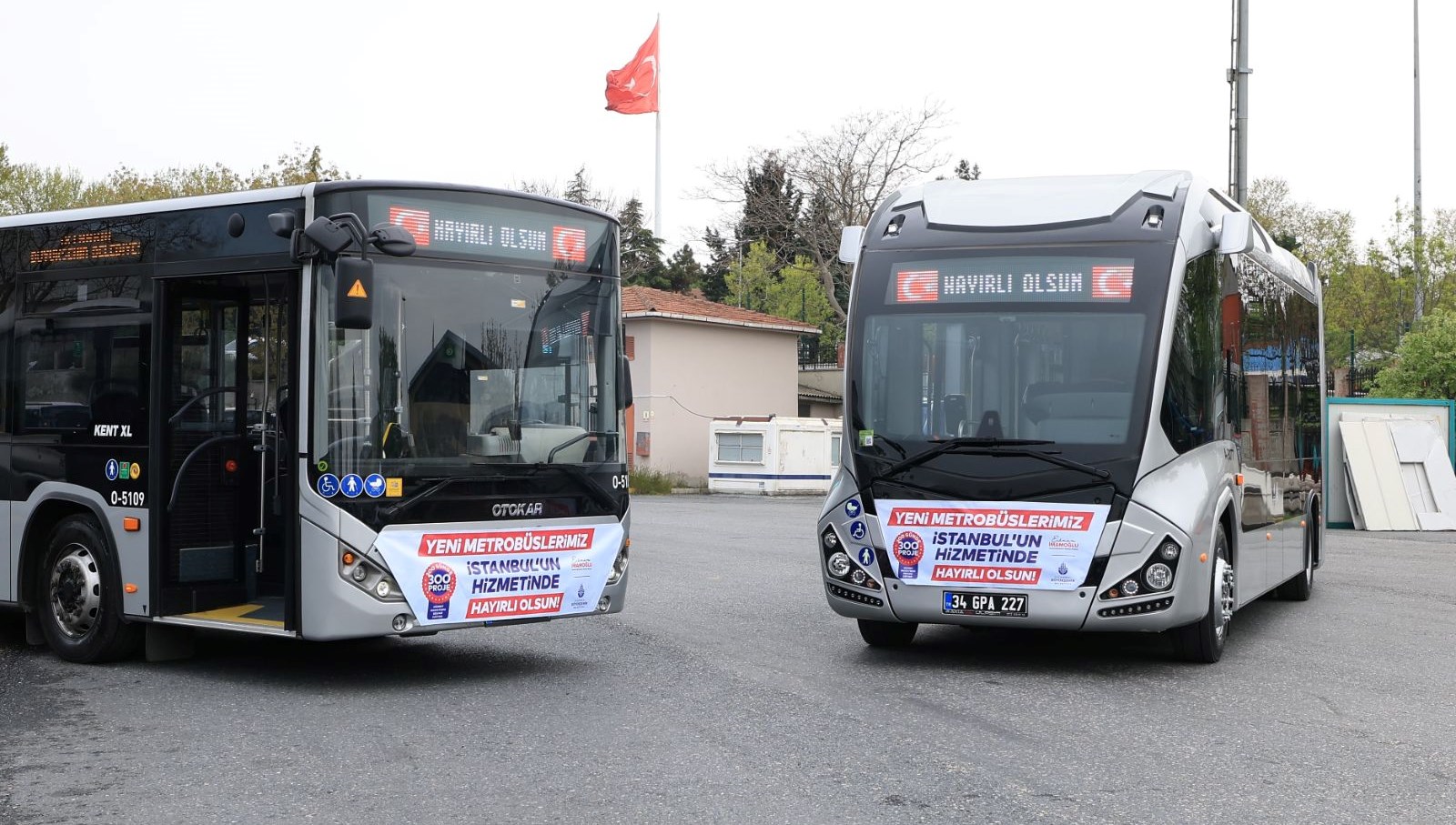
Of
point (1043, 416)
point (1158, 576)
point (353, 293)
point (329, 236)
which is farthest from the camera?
point (1043, 416)

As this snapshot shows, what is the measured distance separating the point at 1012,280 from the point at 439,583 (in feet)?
13.1

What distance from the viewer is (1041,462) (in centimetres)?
992

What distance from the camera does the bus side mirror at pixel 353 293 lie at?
8680 mm

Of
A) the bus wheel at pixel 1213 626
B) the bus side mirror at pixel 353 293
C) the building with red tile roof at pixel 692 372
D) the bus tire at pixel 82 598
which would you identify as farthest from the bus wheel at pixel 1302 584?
the building with red tile roof at pixel 692 372

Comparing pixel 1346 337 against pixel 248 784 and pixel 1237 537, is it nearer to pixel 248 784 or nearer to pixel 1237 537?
pixel 1237 537

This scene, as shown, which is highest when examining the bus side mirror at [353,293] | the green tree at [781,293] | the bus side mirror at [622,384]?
the green tree at [781,293]

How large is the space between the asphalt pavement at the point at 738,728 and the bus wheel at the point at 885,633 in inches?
9.1

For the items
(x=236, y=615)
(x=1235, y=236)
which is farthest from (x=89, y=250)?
(x=1235, y=236)

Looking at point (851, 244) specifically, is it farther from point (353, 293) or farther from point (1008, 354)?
point (353, 293)

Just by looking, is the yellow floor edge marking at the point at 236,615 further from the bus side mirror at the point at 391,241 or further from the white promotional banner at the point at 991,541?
the white promotional banner at the point at 991,541

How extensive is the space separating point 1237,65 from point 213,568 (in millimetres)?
18536

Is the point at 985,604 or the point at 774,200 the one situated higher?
the point at 774,200

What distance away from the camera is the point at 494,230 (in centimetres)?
968

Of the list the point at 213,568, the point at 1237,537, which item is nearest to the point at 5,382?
the point at 213,568
